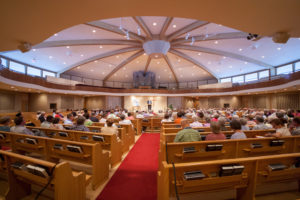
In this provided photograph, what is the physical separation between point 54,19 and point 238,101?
2319 cm

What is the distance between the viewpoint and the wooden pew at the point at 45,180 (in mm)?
1517

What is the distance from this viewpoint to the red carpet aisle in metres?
2.44

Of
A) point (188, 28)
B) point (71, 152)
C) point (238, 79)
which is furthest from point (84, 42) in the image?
point (238, 79)

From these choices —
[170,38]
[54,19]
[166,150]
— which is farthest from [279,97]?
[54,19]

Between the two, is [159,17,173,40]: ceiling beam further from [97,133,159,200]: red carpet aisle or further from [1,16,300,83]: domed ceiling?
[97,133,159,200]: red carpet aisle

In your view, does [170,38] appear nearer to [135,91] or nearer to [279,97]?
[135,91]

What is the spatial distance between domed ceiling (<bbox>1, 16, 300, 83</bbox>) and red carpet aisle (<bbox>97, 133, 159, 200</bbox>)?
7.90 meters

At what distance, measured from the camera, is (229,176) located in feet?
5.03

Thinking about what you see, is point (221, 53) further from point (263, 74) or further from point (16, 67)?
point (16, 67)

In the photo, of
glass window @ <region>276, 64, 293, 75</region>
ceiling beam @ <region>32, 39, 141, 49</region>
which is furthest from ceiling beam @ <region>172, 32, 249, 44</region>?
glass window @ <region>276, 64, 293, 75</region>

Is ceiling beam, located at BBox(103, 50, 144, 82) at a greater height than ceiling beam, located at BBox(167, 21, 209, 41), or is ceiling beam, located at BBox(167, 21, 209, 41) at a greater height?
ceiling beam, located at BBox(167, 21, 209, 41)

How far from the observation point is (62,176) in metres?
1.55

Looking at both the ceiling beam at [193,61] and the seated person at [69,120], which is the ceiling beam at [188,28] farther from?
the seated person at [69,120]

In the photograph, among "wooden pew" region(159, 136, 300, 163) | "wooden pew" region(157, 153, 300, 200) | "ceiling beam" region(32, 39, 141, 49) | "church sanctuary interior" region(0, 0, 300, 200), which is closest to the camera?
"wooden pew" region(157, 153, 300, 200)
